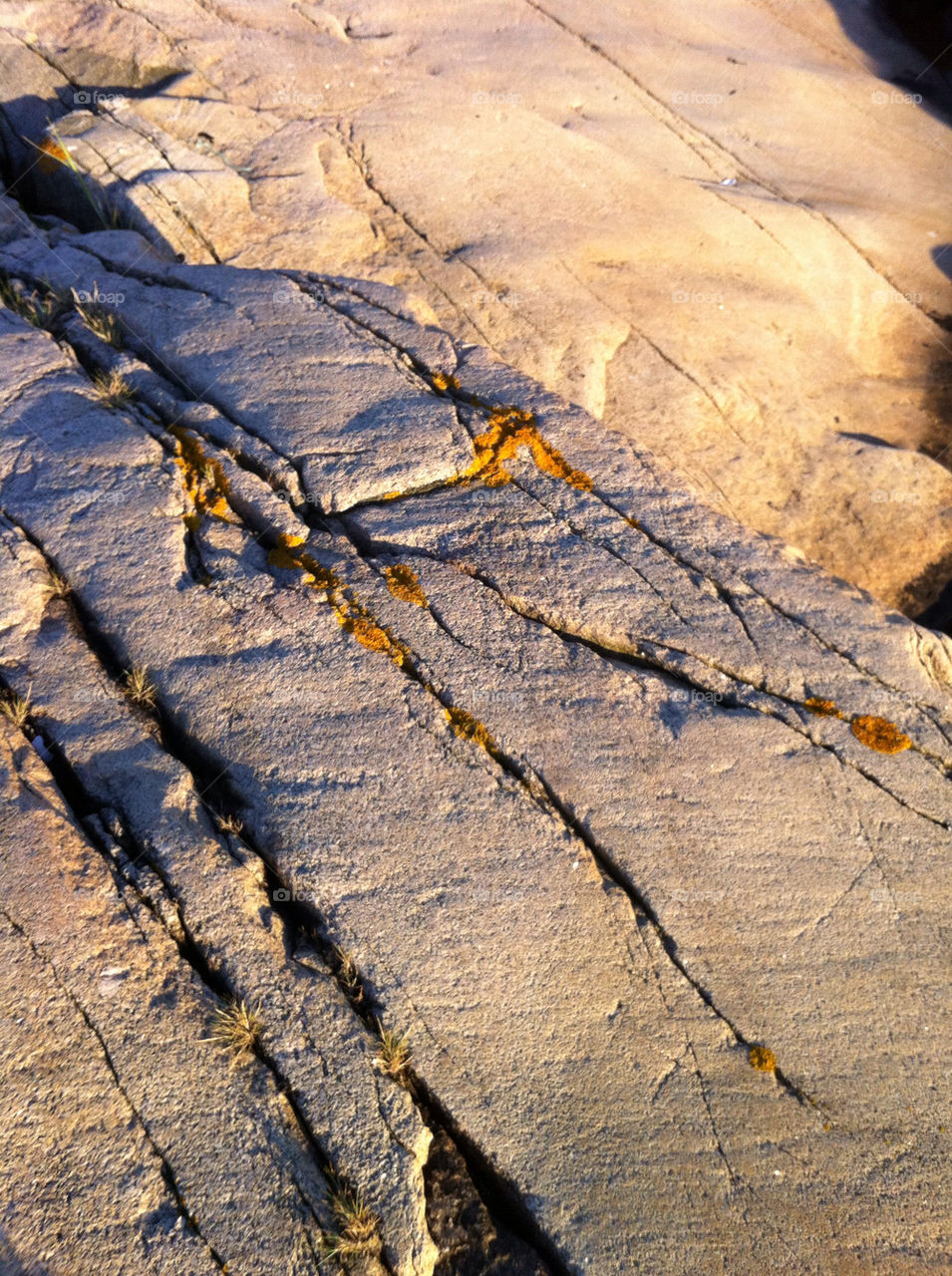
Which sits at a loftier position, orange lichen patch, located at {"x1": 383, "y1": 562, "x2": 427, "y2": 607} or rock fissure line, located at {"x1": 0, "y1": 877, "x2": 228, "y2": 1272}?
orange lichen patch, located at {"x1": 383, "y1": 562, "x2": 427, "y2": 607}

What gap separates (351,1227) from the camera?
321 cm

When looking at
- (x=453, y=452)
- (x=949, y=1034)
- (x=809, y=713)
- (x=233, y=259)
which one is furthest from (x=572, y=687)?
(x=233, y=259)

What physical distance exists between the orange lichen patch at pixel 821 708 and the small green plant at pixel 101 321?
580 cm

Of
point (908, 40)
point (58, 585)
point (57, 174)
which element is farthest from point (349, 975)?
point (908, 40)

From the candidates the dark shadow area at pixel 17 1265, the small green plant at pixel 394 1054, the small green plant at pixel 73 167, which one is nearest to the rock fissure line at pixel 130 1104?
the dark shadow area at pixel 17 1265

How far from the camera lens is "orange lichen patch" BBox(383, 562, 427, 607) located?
16.4 ft

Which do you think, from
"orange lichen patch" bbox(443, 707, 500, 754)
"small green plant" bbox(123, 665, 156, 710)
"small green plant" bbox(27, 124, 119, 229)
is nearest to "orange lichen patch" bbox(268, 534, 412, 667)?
"orange lichen patch" bbox(443, 707, 500, 754)

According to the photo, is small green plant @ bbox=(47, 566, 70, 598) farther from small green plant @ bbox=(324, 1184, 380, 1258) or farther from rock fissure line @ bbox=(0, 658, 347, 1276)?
small green plant @ bbox=(324, 1184, 380, 1258)

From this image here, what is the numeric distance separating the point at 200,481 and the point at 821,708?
4282mm

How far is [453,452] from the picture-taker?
5828mm

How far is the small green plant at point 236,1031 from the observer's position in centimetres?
351

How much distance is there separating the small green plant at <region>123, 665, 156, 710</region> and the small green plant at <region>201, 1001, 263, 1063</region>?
1733 mm

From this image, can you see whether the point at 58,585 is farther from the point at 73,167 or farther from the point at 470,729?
the point at 73,167

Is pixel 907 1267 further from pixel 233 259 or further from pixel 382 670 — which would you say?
pixel 233 259
